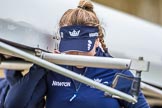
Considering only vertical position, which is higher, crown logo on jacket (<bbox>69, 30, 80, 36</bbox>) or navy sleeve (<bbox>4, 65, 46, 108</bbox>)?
crown logo on jacket (<bbox>69, 30, 80, 36</bbox>)

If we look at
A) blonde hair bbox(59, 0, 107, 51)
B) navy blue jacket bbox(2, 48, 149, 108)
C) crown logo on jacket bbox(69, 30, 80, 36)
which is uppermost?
blonde hair bbox(59, 0, 107, 51)

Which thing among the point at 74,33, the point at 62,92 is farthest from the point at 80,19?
the point at 62,92

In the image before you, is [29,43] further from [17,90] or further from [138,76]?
[138,76]

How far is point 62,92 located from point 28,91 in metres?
0.08

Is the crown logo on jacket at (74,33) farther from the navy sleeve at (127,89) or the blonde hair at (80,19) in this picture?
the navy sleeve at (127,89)

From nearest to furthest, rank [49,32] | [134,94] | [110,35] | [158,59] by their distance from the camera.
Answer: [134,94], [49,32], [110,35], [158,59]

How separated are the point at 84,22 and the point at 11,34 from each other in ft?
0.54

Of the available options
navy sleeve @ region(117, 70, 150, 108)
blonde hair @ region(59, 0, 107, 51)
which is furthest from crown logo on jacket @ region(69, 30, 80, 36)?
navy sleeve @ region(117, 70, 150, 108)

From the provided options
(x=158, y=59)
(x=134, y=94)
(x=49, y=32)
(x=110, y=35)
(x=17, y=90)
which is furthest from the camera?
(x=158, y=59)

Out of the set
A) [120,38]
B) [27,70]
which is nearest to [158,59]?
[120,38]

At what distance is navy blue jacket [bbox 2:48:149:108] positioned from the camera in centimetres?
96

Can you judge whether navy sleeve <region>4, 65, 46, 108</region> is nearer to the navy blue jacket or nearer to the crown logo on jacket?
the navy blue jacket

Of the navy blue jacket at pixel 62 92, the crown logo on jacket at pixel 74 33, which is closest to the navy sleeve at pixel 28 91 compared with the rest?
the navy blue jacket at pixel 62 92

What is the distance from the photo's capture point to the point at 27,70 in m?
0.98
